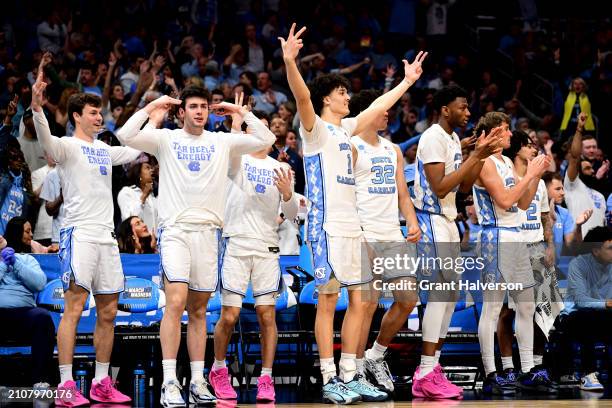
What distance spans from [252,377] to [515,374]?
2655 mm

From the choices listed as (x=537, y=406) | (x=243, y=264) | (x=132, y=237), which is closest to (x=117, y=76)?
(x=132, y=237)

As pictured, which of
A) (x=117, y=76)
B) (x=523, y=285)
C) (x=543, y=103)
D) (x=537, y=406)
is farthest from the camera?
(x=543, y=103)

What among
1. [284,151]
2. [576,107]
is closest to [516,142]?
[284,151]

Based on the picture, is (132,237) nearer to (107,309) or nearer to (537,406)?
(107,309)

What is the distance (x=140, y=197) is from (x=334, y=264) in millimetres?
3892

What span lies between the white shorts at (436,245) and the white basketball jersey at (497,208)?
0.42 m

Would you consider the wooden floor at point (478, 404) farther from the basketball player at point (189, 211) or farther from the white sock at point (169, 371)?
the basketball player at point (189, 211)

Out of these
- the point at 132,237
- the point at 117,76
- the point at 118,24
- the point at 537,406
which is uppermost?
the point at 118,24

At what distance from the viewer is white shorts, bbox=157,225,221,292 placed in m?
7.72

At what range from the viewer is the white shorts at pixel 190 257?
7723 mm

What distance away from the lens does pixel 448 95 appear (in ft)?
30.0

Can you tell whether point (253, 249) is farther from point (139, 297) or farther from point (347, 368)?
point (139, 297)

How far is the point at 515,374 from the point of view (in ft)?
29.9

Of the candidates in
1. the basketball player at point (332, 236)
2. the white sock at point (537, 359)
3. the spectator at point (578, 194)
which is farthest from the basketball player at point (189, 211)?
the spectator at point (578, 194)
